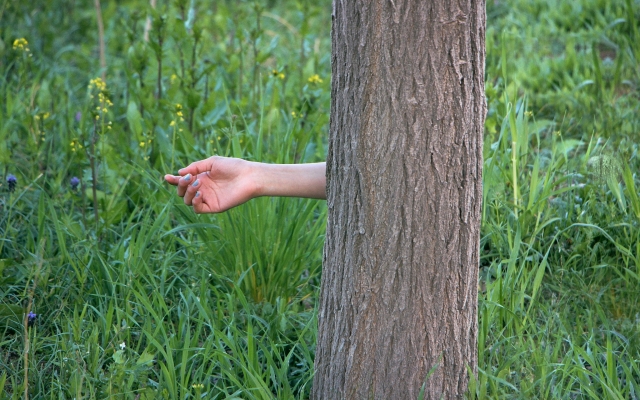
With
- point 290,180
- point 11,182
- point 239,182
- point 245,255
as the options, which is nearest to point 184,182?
point 239,182

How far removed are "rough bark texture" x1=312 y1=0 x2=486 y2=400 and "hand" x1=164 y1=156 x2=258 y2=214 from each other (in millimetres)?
286

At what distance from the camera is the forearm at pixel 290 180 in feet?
6.40

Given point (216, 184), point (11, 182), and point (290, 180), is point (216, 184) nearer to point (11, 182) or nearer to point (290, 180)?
point (290, 180)

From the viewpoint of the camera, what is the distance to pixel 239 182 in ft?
6.39

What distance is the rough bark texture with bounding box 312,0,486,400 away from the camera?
163 cm

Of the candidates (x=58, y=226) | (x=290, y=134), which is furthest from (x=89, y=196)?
(x=290, y=134)

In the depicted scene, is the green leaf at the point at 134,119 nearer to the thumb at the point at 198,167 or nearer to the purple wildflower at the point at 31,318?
the purple wildflower at the point at 31,318

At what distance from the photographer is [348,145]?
1715mm

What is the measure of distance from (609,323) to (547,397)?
0.52 meters

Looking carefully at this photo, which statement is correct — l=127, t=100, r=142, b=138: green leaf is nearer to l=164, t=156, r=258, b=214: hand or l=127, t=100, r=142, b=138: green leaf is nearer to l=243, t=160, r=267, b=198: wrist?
l=164, t=156, r=258, b=214: hand

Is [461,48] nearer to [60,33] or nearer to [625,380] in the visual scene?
[625,380]

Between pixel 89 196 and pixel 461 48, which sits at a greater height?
pixel 461 48

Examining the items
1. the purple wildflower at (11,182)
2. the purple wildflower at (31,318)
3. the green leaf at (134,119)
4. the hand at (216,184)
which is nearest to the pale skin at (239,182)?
the hand at (216,184)

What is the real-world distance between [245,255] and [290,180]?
0.55 m
